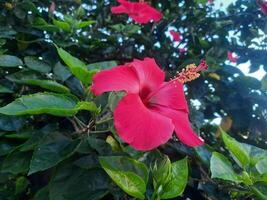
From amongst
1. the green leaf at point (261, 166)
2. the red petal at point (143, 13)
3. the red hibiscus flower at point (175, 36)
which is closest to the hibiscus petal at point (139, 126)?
the green leaf at point (261, 166)

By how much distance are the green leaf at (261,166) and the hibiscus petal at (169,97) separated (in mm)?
201

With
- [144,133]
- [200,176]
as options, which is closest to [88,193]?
[144,133]

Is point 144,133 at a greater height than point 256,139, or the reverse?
point 144,133

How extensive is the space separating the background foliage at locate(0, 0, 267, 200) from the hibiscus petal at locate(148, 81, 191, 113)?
0.10m

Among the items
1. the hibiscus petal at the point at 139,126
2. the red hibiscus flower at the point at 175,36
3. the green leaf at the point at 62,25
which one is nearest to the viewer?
the hibiscus petal at the point at 139,126

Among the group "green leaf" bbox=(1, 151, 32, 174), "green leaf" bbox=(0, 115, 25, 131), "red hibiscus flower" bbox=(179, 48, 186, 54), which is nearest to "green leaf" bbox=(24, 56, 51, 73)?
"green leaf" bbox=(0, 115, 25, 131)

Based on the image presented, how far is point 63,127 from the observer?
1148 mm

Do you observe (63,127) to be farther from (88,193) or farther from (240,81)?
(240,81)

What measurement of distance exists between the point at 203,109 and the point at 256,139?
0.25m

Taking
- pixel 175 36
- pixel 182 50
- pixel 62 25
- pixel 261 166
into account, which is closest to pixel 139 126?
pixel 261 166

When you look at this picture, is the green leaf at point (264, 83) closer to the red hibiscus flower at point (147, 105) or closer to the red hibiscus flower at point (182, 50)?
the red hibiscus flower at point (182, 50)

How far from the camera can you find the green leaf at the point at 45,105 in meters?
0.81

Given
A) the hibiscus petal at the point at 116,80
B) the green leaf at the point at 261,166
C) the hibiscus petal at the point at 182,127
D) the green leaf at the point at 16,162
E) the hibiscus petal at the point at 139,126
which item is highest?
the hibiscus petal at the point at 116,80

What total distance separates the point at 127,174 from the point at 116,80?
19 cm
